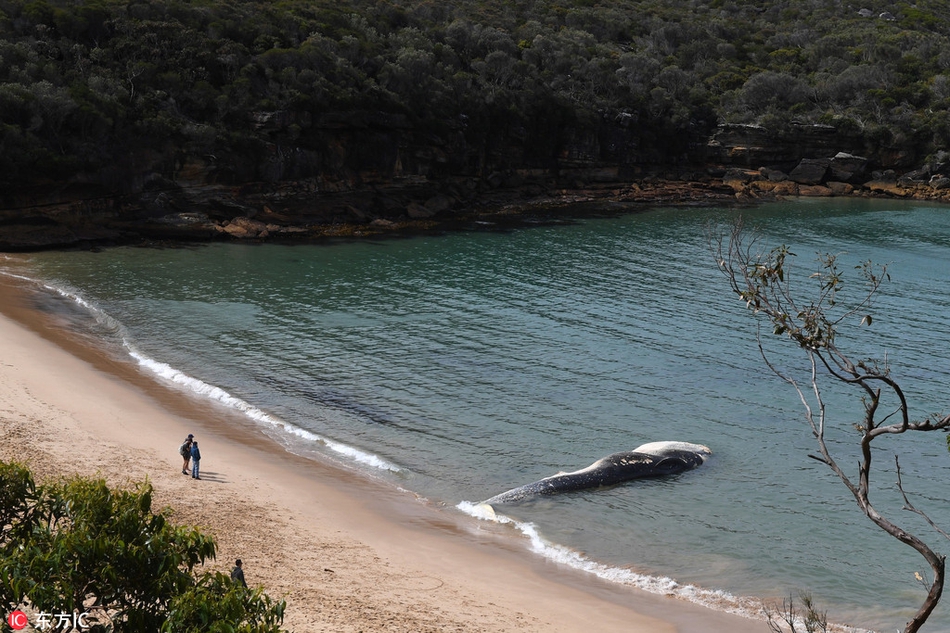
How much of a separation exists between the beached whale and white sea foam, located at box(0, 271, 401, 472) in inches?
154

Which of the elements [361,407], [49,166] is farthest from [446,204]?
[361,407]

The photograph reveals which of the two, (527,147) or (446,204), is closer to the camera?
(446,204)

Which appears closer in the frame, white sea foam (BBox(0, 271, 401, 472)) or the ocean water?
the ocean water

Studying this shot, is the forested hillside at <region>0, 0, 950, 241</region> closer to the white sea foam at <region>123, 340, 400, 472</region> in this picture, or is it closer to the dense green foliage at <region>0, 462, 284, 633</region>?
the white sea foam at <region>123, 340, 400, 472</region>

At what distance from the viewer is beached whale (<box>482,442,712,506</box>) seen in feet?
66.9

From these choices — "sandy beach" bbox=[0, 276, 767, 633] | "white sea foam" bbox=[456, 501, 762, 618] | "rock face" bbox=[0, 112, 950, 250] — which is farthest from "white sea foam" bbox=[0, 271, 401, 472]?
"rock face" bbox=[0, 112, 950, 250]

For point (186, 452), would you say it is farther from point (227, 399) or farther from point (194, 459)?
point (227, 399)

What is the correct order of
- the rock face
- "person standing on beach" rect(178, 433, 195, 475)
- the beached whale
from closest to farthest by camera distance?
the beached whale → "person standing on beach" rect(178, 433, 195, 475) → the rock face

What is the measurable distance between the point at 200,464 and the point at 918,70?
107m

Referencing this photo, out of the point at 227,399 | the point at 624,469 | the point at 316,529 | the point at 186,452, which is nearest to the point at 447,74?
the point at 227,399

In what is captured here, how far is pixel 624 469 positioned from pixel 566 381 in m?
7.82

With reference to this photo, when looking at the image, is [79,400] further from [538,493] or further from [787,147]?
[787,147]

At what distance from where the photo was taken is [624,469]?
21.2m

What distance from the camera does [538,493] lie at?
20.3 metres
